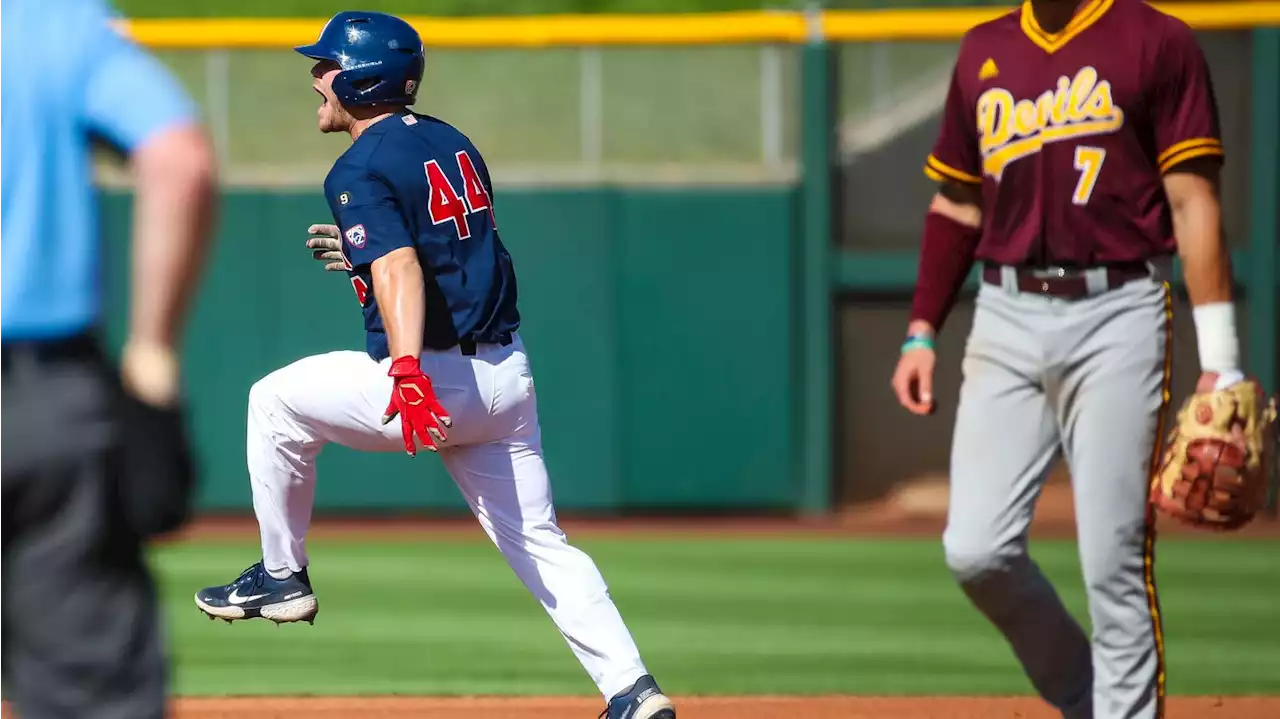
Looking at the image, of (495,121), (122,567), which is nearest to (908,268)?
(495,121)

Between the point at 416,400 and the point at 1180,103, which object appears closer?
the point at 1180,103

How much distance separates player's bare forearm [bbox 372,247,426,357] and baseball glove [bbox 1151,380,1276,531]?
1661 millimetres

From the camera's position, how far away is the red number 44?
4625mm

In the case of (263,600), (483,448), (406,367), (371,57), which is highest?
(371,57)

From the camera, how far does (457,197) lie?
4656mm

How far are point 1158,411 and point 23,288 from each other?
2.53 m

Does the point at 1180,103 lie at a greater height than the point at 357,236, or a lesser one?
greater

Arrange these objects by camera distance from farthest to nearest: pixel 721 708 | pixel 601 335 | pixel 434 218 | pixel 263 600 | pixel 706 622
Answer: pixel 601 335 < pixel 706 622 < pixel 721 708 < pixel 263 600 < pixel 434 218

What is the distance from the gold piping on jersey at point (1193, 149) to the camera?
4.07 m

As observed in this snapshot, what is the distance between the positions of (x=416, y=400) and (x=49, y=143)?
193cm

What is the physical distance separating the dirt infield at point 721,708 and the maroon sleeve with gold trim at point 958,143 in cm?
174

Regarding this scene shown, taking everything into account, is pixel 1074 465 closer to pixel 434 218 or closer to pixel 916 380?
pixel 916 380

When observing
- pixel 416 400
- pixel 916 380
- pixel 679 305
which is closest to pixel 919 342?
pixel 916 380

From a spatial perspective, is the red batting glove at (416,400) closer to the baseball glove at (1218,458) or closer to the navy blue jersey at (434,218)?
the navy blue jersey at (434,218)
